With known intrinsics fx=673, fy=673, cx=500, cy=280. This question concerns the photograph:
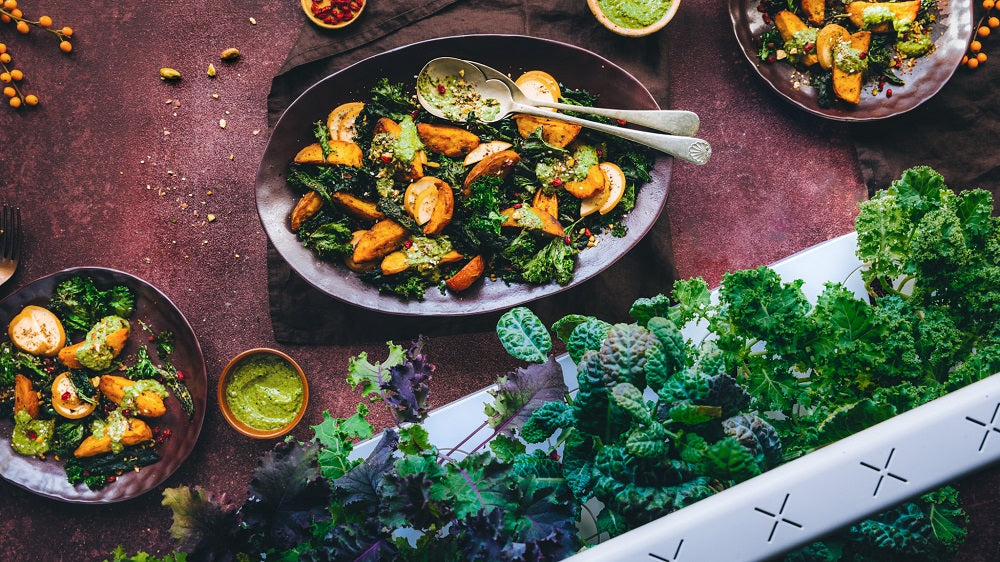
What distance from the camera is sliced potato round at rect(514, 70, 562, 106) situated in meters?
2.72

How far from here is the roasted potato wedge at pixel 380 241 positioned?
2639 mm

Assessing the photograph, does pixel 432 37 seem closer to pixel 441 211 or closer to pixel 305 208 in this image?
pixel 441 211

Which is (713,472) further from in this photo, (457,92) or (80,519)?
(80,519)

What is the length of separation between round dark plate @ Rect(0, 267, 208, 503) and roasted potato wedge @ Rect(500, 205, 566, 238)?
138 cm

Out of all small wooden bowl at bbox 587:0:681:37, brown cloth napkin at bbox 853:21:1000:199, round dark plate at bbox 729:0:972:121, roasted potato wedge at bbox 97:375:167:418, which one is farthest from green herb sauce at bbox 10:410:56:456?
brown cloth napkin at bbox 853:21:1000:199

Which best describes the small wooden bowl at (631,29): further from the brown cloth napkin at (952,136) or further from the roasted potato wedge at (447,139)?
the brown cloth napkin at (952,136)

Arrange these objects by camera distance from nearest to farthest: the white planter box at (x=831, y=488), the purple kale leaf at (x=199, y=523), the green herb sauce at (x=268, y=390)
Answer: the white planter box at (x=831, y=488)
the purple kale leaf at (x=199, y=523)
the green herb sauce at (x=268, y=390)

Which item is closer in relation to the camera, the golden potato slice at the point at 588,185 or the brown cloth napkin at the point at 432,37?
the golden potato slice at the point at 588,185

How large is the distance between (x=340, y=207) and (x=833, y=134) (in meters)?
2.21

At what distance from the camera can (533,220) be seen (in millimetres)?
2639

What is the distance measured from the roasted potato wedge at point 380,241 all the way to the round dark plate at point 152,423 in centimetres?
79

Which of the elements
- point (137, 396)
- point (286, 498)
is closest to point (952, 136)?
point (286, 498)

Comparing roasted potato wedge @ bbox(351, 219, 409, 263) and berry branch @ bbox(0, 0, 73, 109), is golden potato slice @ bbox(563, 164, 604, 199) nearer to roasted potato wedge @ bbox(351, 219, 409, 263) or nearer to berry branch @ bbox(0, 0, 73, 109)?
roasted potato wedge @ bbox(351, 219, 409, 263)

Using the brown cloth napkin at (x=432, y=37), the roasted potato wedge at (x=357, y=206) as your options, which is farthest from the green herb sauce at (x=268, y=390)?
the roasted potato wedge at (x=357, y=206)
